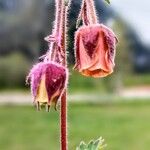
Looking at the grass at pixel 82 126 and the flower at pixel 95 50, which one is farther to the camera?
the grass at pixel 82 126

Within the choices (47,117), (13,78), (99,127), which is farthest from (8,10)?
(99,127)

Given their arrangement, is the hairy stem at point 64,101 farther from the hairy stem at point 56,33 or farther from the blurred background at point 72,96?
the blurred background at point 72,96

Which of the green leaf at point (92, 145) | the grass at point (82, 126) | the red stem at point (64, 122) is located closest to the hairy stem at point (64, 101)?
the red stem at point (64, 122)

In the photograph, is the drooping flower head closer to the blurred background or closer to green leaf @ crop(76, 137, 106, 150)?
green leaf @ crop(76, 137, 106, 150)

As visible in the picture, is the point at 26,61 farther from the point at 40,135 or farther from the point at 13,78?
the point at 40,135

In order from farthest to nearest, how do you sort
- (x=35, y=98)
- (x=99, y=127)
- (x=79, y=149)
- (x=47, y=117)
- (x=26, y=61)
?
1. (x=26, y=61)
2. (x=47, y=117)
3. (x=99, y=127)
4. (x=79, y=149)
5. (x=35, y=98)

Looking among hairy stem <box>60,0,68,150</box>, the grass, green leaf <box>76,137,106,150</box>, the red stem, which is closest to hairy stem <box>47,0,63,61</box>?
hairy stem <box>60,0,68,150</box>
